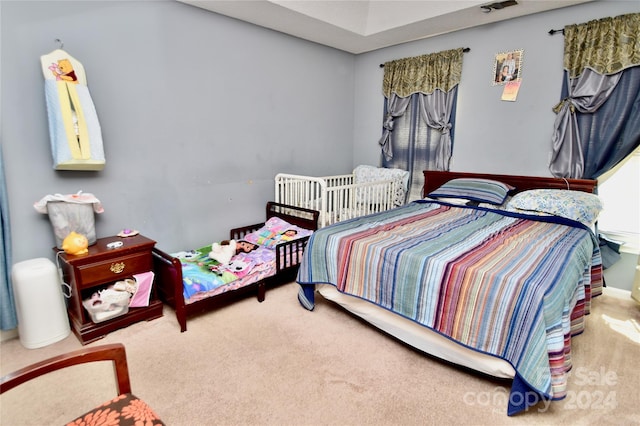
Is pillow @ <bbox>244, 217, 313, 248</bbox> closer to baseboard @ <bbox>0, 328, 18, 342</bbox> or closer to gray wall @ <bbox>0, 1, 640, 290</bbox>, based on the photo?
gray wall @ <bbox>0, 1, 640, 290</bbox>

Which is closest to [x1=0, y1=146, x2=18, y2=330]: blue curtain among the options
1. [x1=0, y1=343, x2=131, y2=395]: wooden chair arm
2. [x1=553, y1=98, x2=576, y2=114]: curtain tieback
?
[x1=0, y1=343, x2=131, y2=395]: wooden chair arm

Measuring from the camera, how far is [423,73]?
3.79 meters

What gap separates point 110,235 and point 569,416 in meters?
3.10

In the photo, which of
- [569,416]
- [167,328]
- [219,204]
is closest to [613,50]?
[569,416]

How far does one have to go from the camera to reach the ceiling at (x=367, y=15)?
9.44 ft

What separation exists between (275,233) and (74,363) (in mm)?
2248

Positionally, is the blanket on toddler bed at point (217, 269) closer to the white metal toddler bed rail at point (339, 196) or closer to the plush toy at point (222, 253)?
the plush toy at point (222, 253)

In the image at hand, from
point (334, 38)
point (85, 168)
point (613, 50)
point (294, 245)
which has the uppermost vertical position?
point (334, 38)

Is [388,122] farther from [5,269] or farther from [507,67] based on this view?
[5,269]

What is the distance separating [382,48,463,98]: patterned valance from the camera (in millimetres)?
3574

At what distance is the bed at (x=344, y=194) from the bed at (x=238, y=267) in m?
0.18

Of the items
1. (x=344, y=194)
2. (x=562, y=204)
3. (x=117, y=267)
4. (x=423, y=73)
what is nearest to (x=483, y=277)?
(x=562, y=204)

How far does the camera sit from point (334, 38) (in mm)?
3744

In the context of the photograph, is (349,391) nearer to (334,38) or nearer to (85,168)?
(85,168)
